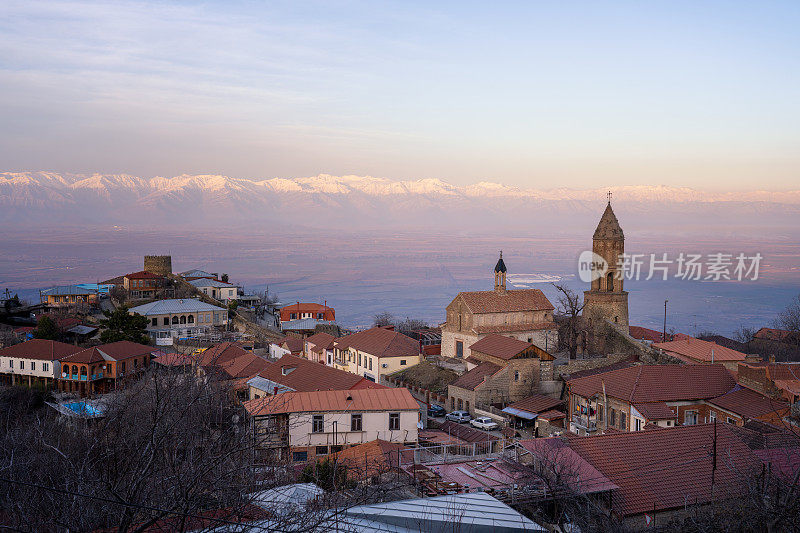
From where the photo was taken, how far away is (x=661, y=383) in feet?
84.3

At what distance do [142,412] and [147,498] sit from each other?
29.6ft

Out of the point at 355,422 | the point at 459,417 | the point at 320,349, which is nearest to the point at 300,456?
the point at 355,422

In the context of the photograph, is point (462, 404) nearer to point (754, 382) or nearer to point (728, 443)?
point (754, 382)

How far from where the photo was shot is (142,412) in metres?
17.3

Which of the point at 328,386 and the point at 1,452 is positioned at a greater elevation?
the point at 1,452

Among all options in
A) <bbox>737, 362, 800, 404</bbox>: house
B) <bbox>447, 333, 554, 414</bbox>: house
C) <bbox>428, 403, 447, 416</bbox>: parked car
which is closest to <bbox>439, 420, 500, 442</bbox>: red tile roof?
<bbox>428, 403, 447, 416</bbox>: parked car

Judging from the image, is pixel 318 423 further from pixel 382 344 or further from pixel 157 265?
pixel 157 265

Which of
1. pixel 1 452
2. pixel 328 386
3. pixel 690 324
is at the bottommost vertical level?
pixel 690 324

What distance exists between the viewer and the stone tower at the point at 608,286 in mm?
44438

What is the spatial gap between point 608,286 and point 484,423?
65.7 feet

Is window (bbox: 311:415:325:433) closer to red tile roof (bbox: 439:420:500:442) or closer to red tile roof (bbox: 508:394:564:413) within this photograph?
red tile roof (bbox: 439:420:500:442)

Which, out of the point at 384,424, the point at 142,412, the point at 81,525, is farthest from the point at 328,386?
the point at 81,525

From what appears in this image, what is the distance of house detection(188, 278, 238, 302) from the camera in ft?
227

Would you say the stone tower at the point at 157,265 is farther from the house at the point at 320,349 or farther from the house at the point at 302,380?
the house at the point at 302,380
